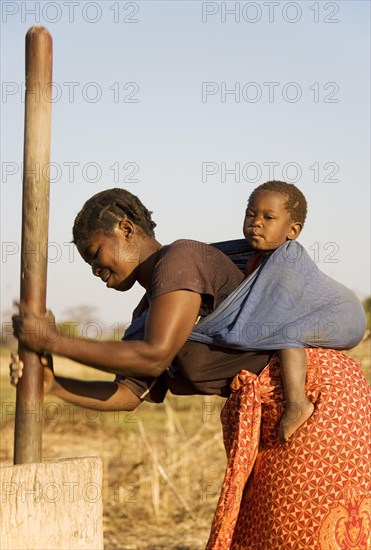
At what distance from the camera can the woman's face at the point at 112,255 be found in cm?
304

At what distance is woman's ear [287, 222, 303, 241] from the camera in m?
3.29

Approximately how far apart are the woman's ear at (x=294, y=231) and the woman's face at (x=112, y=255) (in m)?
0.58

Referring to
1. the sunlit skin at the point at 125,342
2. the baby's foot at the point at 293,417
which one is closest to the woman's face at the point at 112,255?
the sunlit skin at the point at 125,342

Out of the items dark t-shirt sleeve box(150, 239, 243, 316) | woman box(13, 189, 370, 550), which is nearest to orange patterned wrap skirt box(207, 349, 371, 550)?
woman box(13, 189, 370, 550)

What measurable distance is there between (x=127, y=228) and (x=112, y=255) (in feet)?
0.35

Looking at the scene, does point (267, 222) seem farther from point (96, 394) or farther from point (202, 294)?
point (96, 394)

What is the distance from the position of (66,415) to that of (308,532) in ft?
27.9

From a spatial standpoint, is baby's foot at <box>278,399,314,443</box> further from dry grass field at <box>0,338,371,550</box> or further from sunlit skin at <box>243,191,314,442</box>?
dry grass field at <box>0,338,371,550</box>

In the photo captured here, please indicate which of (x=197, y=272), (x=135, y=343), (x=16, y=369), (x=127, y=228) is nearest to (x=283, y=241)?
(x=197, y=272)

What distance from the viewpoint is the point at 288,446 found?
3066 millimetres

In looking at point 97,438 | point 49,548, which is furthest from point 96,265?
point 97,438

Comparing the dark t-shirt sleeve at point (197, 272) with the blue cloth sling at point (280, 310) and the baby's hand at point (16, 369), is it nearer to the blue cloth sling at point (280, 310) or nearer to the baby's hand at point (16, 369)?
the blue cloth sling at point (280, 310)

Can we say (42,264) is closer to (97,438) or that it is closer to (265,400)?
(265,400)

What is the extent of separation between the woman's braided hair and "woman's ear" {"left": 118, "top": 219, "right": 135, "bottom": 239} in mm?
14
